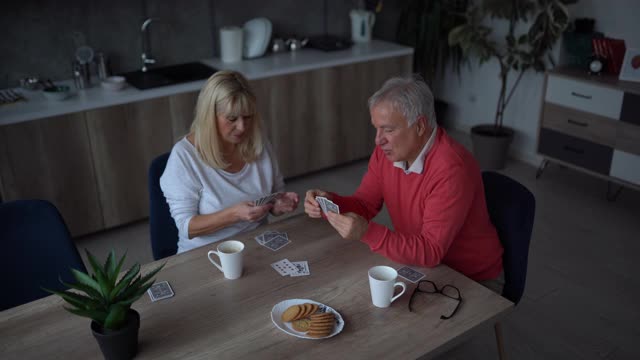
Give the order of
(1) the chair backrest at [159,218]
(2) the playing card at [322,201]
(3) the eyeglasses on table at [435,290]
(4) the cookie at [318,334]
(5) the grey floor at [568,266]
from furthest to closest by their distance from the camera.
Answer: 1. (5) the grey floor at [568,266]
2. (1) the chair backrest at [159,218]
3. (2) the playing card at [322,201]
4. (3) the eyeglasses on table at [435,290]
5. (4) the cookie at [318,334]

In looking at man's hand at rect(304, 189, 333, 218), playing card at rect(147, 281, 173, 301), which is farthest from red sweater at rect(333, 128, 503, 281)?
playing card at rect(147, 281, 173, 301)

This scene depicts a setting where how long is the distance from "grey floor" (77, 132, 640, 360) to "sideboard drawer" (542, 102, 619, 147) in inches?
17.4

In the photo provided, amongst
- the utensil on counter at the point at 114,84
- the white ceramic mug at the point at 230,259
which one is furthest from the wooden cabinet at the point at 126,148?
the white ceramic mug at the point at 230,259

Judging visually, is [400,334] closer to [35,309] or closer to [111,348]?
[111,348]

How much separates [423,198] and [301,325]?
683 millimetres

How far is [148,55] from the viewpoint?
4301 millimetres

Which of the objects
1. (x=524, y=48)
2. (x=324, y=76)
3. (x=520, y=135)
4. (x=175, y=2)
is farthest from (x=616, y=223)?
(x=175, y=2)

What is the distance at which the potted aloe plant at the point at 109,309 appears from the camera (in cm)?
154

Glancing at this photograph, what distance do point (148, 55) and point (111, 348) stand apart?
3110mm

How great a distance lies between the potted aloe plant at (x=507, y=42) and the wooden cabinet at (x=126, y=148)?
235cm

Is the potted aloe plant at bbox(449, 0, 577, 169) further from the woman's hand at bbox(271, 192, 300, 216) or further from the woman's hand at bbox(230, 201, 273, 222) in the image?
the woman's hand at bbox(230, 201, 273, 222)

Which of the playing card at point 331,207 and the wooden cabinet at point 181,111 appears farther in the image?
the wooden cabinet at point 181,111

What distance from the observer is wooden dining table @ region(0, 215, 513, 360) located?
64.4 inches

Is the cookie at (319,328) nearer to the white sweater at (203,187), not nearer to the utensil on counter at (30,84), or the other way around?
the white sweater at (203,187)
